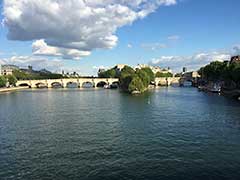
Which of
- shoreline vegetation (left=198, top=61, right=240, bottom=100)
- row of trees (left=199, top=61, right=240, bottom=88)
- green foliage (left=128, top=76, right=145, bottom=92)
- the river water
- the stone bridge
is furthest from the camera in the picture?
the stone bridge

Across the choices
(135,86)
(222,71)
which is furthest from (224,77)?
(135,86)

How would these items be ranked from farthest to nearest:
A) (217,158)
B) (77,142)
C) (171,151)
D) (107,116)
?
(107,116), (77,142), (171,151), (217,158)

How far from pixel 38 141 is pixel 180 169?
15.8m

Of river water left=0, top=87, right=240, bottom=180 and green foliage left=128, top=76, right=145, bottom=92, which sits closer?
river water left=0, top=87, right=240, bottom=180

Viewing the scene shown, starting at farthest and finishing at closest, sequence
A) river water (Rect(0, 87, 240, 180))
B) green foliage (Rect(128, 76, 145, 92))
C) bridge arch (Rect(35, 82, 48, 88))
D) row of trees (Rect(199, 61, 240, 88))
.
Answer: bridge arch (Rect(35, 82, 48, 88)) < green foliage (Rect(128, 76, 145, 92)) < row of trees (Rect(199, 61, 240, 88)) < river water (Rect(0, 87, 240, 180))

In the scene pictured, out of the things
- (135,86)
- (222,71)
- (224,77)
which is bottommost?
(135,86)

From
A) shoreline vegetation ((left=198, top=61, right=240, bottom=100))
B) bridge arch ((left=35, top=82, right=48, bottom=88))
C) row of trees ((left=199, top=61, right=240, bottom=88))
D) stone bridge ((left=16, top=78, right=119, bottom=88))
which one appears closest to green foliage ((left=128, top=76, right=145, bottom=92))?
shoreline vegetation ((left=198, top=61, right=240, bottom=100))

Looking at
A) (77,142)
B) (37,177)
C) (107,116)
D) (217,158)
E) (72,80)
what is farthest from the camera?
(72,80)

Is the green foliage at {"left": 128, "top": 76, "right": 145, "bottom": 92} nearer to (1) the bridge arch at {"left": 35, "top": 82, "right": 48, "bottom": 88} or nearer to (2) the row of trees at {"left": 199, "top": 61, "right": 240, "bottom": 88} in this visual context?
(2) the row of trees at {"left": 199, "top": 61, "right": 240, "bottom": 88}

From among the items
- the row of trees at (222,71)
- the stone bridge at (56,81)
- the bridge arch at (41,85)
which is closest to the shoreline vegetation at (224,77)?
the row of trees at (222,71)

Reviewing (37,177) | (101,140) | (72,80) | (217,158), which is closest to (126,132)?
(101,140)

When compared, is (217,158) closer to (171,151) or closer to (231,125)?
(171,151)

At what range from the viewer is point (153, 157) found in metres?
26.5

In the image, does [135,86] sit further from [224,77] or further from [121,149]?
[121,149]
